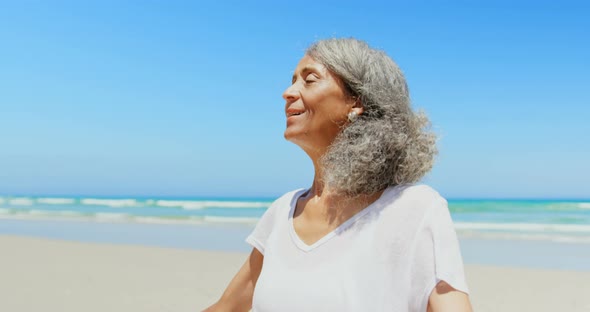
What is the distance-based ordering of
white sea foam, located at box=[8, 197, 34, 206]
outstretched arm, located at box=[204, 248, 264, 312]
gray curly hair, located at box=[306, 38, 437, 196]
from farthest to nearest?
white sea foam, located at box=[8, 197, 34, 206] → outstretched arm, located at box=[204, 248, 264, 312] → gray curly hair, located at box=[306, 38, 437, 196]

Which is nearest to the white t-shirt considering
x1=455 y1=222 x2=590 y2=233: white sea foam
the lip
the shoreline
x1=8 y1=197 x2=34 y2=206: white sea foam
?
the lip

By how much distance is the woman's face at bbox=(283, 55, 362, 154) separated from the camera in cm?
172

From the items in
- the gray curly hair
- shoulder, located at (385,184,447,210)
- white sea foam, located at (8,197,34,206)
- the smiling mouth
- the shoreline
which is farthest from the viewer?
white sea foam, located at (8,197,34,206)

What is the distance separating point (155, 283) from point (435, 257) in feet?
22.8

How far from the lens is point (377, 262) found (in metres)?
1.55

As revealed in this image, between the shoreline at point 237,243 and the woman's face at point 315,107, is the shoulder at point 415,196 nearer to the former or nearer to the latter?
the woman's face at point 315,107

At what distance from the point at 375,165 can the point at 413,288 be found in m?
0.36

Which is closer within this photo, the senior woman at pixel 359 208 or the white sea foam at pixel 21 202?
the senior woman at pixel 359 208

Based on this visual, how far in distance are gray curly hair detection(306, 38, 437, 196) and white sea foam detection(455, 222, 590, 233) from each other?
17383 mm

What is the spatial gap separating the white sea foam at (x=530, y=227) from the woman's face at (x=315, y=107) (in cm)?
1742

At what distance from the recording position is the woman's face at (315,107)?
5.65 feet

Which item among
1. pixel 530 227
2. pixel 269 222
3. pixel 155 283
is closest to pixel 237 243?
pixel 155 283

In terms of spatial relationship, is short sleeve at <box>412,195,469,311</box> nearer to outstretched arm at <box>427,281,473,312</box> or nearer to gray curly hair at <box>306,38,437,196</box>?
outstretched arm at <box>427,281,473,312</box>

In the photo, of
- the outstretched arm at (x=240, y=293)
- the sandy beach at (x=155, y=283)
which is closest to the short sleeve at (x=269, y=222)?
the outstretched arm at (x=240, y=293)
